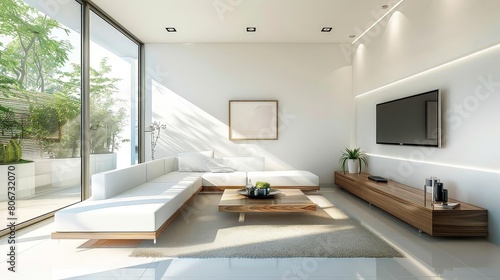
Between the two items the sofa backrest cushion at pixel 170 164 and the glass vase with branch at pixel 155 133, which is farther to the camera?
the glass vase with branch at pixel 155 133

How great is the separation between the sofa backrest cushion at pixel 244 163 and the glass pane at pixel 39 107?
2.65m

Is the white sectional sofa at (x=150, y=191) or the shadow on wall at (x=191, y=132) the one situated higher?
the shadow on wall at (x=191, y=132)

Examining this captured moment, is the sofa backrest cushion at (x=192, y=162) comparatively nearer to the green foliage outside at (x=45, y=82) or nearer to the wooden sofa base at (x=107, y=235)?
the green foliage outside at (x=45, y=82)

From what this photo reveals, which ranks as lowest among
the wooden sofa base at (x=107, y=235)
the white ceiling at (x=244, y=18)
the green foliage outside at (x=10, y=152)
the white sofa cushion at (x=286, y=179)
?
the wooden sofa base at (x=107, y=235)

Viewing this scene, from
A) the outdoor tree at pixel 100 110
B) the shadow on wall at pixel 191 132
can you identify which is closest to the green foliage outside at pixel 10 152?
the outdoor tree at pixel 100 110

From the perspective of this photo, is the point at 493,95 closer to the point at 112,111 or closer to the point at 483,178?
the point at 483,178

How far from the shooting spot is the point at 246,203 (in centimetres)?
390

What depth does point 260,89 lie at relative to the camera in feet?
22.2

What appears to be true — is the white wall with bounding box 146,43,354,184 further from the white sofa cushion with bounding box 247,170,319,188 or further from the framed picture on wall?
the white sofa cushion with bounding box 247,170,319,188

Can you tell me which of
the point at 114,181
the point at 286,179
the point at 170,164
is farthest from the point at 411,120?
the point at 170,164

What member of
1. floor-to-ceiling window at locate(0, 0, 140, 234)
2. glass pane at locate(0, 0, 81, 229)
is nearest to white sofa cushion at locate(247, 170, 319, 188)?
floor-to-ceiling window at locate(0, 0, 140, 234)

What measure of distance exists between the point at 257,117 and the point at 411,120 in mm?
3088

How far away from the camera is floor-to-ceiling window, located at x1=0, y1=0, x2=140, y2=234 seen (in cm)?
346

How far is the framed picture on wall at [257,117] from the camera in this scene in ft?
22.1
